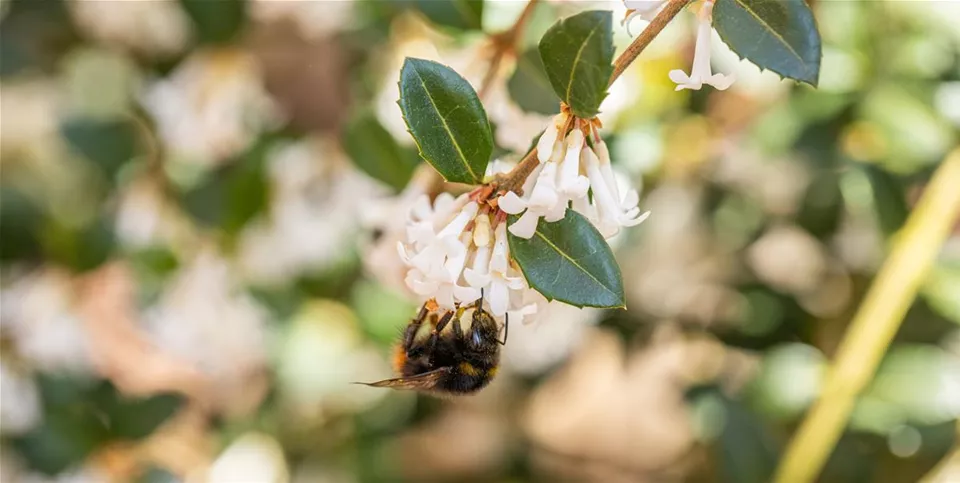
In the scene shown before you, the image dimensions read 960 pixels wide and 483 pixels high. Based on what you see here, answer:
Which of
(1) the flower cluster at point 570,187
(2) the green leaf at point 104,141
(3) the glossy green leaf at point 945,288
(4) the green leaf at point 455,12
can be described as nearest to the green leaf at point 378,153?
(4) the green leaf at point 455,12

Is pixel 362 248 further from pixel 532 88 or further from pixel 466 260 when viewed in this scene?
pixel 466 260

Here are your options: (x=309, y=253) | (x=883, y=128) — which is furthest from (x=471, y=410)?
(x=883, y=128)

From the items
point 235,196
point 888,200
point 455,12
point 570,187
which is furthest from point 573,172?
point 235,196

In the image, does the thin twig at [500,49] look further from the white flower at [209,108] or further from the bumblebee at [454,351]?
the white flower at [209,108]

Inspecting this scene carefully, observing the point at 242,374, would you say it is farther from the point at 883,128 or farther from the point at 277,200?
the point at 883,128

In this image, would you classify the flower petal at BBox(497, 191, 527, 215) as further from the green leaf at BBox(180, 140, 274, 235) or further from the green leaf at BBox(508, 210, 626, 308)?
the green leaf at BBox(180, 140, 274, 235)

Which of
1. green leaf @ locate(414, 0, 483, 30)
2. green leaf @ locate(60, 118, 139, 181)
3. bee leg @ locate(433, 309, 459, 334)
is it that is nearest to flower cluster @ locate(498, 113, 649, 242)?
bee leg @ locate(433, 309, 459, 334)
